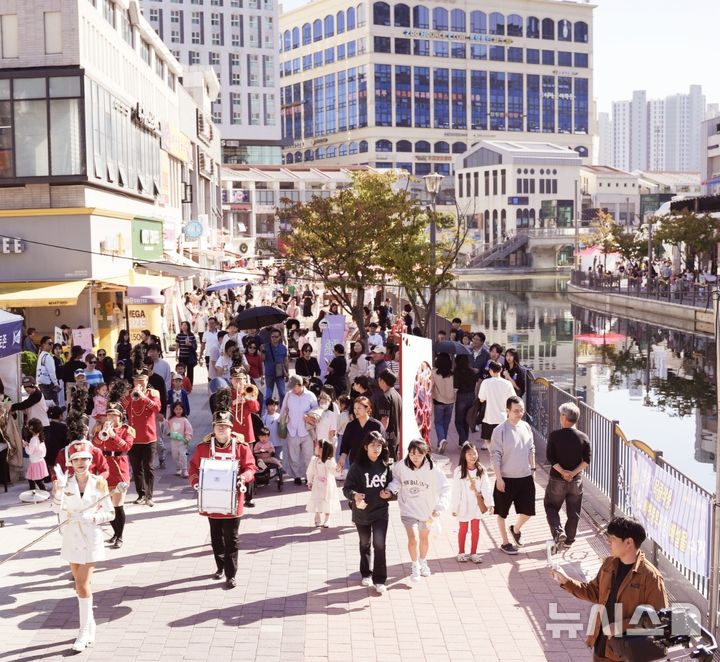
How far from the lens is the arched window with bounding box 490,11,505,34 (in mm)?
154875

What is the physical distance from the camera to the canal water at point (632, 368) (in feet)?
74.8

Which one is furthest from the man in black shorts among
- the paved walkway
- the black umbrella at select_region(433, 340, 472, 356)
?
the black umbrella at select_region(433, 340, 472, 356)

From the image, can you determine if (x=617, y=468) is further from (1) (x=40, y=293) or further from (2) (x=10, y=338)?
(1) (x=40, y=293)

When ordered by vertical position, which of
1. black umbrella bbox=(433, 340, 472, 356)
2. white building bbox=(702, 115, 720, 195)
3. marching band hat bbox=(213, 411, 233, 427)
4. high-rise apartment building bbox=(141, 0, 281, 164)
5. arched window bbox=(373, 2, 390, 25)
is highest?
arched window bbox=(373, 2, 390, 25)

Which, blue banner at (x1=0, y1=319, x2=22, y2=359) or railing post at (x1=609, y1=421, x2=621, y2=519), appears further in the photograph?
blue banner at (x1=0, y1=319, x2=22, y2=359)

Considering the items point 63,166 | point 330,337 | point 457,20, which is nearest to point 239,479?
point 330,337

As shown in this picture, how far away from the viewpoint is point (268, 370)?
18.9 m

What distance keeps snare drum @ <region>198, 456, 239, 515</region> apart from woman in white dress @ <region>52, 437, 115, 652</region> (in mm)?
980

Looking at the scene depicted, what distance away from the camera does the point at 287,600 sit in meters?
8.76

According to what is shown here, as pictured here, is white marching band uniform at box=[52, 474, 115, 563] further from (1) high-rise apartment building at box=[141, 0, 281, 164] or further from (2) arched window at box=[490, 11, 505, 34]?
(2) arched window at box=[490, 11, 505, 34]

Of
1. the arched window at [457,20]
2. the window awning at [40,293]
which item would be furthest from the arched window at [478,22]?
the window awning at [40,293]

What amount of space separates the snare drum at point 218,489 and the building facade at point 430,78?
140555 mm

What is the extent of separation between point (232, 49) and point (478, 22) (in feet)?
167

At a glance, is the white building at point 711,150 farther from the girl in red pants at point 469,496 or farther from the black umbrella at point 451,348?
the girl in red pants at point 469,496
